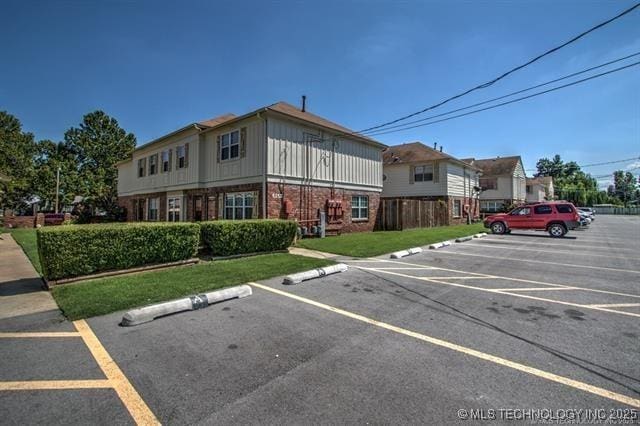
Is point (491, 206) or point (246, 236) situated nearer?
point (246, 236)

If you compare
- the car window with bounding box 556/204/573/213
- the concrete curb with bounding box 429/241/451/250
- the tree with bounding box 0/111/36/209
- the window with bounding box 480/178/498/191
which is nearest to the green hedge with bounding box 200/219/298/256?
the concrete curb with bounding box 429/241/451/250

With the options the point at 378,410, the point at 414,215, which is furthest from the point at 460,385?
the point at 414,215

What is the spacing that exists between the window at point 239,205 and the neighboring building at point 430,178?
17184 millimetres

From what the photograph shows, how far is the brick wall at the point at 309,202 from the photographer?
15.0 m

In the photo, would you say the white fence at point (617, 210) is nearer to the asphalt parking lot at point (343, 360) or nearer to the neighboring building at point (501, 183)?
the neighboring building at point (501, 183)

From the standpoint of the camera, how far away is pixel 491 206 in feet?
131

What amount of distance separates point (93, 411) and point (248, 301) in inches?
131

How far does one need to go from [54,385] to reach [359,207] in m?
17.7

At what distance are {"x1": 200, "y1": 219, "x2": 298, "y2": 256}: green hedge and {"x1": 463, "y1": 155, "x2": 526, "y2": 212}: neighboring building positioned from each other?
33.0 meters

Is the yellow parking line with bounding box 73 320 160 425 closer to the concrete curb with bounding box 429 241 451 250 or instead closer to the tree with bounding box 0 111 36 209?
the concrete curb with bounding box 429 241 451 250

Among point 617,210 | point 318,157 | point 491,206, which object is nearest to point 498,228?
point 318,157

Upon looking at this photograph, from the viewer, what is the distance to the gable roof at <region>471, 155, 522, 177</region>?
38.7 metres

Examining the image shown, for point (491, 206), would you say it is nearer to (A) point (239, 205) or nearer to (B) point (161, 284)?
(A) point (239, 205)

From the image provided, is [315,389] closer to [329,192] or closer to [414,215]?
[329,192]
